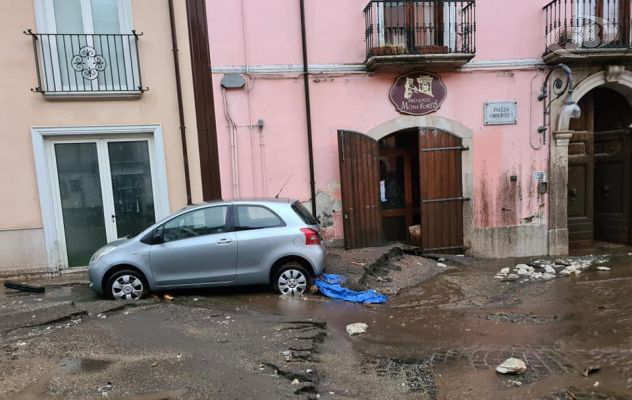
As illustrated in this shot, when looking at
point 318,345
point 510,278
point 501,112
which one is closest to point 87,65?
point 318,345

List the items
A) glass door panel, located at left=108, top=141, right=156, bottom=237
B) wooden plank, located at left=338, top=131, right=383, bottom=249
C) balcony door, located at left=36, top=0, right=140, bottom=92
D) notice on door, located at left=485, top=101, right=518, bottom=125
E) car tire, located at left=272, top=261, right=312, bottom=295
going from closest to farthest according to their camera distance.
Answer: car tire, located at left=272, top=261, right=312, bottom=295 → balcony door, located at left=36, top=0, right=140, bottom=92 → glass door panel, located at left=108, top=141, right=156, bottom=237 → wooden plank, located at left=338, top=131, right=383, bottom=249 → notice on door, located at left=485, top=101, right=518, bottom=125

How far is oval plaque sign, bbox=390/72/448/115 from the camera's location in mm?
9211

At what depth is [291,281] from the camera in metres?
6.65

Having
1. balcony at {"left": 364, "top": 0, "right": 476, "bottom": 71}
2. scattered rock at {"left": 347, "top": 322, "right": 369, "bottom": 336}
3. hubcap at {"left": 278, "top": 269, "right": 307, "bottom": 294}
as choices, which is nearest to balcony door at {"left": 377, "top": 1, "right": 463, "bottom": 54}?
balcony at {"left": 364, "top": 0, "right": 476, "bottom": 71}

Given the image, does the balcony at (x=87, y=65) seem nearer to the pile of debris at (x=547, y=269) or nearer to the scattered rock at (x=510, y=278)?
the scattered rock at (x=510, y=278)

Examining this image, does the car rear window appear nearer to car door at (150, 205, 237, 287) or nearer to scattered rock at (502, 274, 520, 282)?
car door at (150, 205, 237, 287)

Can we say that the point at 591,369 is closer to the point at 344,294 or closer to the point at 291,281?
the point at 344,294

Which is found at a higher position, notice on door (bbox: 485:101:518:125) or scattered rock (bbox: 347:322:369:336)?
notice on door (bbox: 485:101:518:125)

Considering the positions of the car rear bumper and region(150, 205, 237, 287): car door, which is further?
the car rear bumper

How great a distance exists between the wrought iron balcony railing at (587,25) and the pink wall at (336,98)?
26 centimetres

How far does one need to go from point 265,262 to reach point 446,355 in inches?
118

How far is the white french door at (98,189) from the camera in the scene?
27.8 ft

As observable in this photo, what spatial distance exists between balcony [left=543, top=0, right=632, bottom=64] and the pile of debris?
4290 millimetres

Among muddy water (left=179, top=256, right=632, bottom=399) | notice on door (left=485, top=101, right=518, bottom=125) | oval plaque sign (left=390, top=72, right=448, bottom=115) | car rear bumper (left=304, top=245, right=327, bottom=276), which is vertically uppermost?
oval plaque sign (left=390, top=72, right=448, bottom=115)
